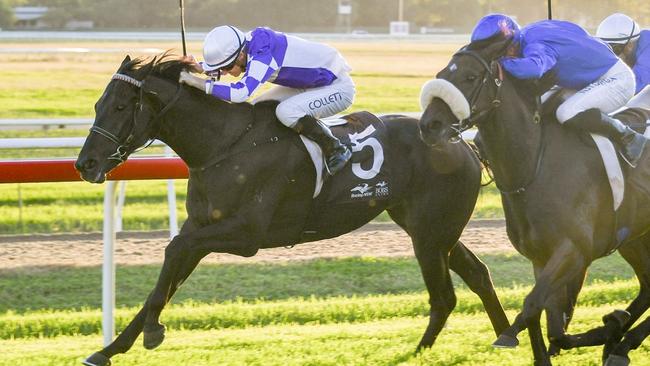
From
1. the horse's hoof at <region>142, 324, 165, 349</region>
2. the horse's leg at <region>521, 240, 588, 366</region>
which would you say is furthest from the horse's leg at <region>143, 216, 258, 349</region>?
the horse's leg at <region>521, 240, 588, 366</region>

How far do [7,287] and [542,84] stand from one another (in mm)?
4127

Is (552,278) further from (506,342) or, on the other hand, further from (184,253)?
(184,253)

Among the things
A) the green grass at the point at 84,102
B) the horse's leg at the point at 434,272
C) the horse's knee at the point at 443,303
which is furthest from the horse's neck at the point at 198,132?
the green grass at the point at 84,102

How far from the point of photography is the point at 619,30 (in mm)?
5695

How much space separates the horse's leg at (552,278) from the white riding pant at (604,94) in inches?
23.7

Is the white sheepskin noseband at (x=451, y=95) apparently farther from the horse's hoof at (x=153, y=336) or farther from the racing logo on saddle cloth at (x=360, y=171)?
the horse's hoof at (x=153, y=336)

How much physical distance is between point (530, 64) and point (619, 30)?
134 centimetres

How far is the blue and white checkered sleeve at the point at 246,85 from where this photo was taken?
4.98 meters

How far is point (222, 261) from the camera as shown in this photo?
27.6 feet

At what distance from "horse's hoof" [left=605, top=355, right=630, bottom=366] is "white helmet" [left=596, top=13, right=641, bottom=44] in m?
1.68

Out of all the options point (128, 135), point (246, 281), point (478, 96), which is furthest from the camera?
point (246, 281)

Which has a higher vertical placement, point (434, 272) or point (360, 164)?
point (360, 164)

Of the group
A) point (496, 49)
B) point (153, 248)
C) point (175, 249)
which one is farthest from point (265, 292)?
point (496, 49)

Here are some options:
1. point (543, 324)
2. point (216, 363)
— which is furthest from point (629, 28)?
point (216, 363)
